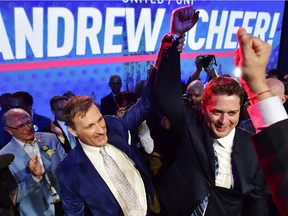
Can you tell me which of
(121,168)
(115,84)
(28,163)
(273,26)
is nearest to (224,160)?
(121,168)

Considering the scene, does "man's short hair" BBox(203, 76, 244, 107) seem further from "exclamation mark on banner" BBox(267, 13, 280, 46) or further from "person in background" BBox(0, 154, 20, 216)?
"exclamation mark on banner" BBox(267, 13, 280, 46)

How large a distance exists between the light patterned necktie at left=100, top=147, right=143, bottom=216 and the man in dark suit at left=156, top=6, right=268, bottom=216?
0.21m

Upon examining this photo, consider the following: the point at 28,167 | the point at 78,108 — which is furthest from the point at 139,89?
the point at 78,108

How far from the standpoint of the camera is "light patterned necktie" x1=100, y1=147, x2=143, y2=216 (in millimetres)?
1907

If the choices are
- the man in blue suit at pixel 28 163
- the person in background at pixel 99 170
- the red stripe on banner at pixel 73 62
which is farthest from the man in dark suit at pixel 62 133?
the person in background at pixel 99 170

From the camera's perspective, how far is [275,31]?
7.04 m

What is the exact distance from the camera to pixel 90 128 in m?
1.91

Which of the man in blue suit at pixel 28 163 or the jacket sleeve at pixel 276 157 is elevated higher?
the jacket sleeve at pixel 276 157

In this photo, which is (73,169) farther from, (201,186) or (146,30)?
(146,30)

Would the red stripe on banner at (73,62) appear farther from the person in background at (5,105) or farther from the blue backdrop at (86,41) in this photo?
the person in background at (5,105)

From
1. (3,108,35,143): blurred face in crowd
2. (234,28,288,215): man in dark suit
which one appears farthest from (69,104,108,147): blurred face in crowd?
(234,28,288,215): man in dark suit

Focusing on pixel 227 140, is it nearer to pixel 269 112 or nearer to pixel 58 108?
pixel 269 112

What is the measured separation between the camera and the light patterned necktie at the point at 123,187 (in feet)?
6.26

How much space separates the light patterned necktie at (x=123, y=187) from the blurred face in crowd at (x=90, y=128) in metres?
0.10
